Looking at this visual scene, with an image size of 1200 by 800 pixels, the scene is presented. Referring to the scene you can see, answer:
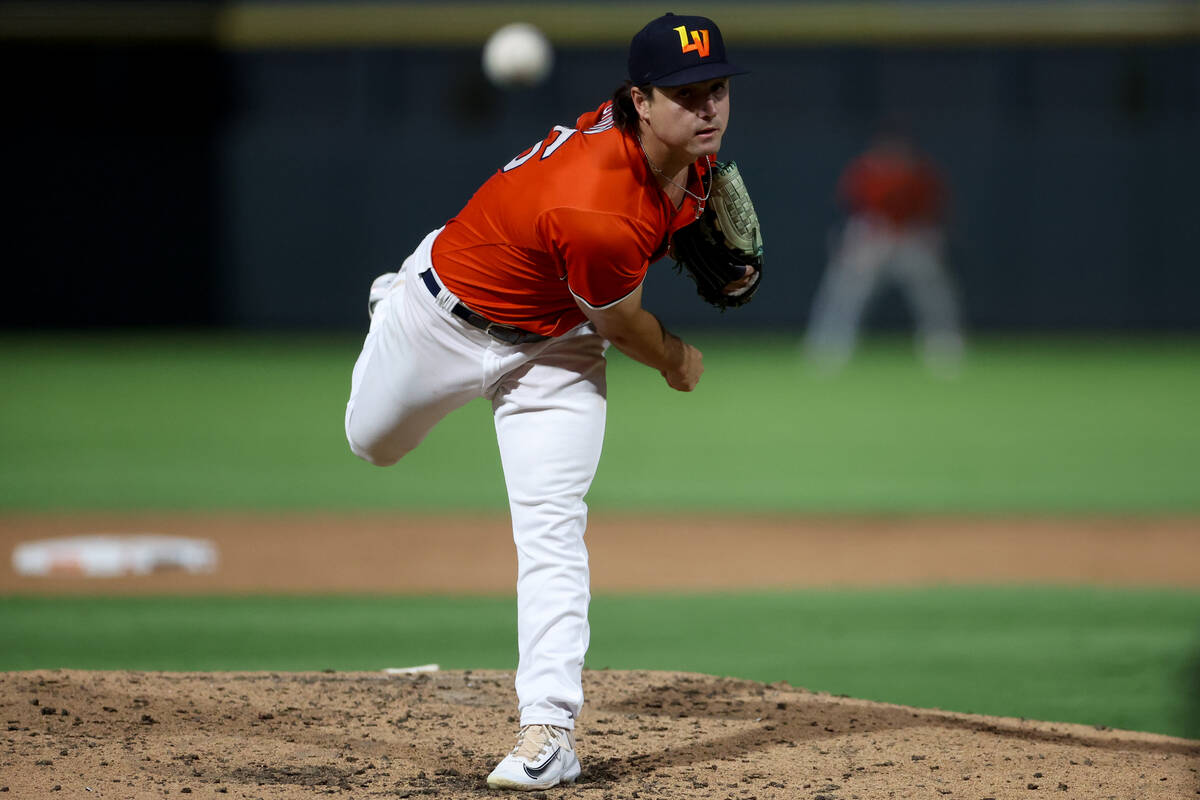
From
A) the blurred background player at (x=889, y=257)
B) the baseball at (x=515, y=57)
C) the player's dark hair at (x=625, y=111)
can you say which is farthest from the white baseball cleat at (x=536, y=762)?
the blurred background player at (x=889, y=257)

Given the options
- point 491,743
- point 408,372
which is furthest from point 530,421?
point 491,743

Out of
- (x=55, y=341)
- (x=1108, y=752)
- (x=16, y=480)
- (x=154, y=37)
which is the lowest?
(x=1108, y=752)

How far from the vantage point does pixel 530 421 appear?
3436 mm

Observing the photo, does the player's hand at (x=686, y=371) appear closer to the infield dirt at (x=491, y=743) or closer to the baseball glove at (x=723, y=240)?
the baseball glove at (x=723, y=240)

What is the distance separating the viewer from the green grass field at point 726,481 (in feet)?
16.0

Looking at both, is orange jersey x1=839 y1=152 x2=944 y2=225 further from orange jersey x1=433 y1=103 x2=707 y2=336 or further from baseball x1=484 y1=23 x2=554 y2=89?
orange jersey x1=433 y1=103 x2=707 y2=336

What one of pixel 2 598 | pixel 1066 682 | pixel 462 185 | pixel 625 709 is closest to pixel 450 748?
pixel 625 709

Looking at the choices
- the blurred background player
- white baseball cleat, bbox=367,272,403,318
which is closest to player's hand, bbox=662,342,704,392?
white baseball cleat, bbox=367,272,403,318

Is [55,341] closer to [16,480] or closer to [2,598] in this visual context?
[16,480]

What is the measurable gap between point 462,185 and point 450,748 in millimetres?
14556

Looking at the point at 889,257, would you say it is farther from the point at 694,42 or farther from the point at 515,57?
the point at 694,42

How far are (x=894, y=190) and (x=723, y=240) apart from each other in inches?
454

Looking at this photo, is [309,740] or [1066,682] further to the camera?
[1066,682]

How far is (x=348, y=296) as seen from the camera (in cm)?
1781
